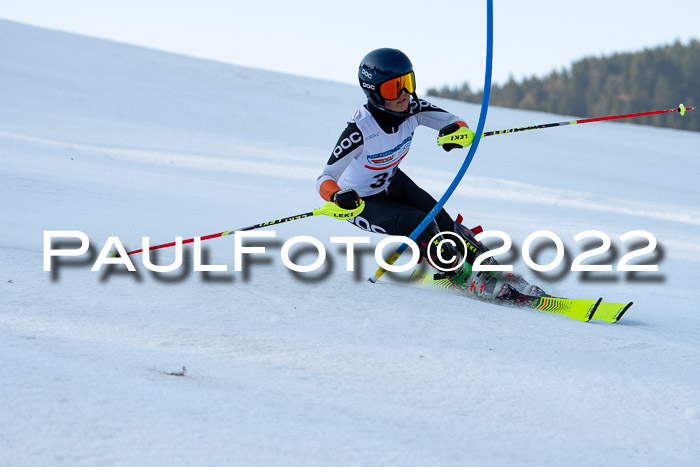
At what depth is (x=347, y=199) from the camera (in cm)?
318

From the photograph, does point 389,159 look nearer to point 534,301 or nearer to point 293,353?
point 534,301

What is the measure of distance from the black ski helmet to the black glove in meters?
0.53

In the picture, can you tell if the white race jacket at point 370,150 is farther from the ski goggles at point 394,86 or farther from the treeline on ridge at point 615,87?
Answer: the treeline on ridge at point 615,87

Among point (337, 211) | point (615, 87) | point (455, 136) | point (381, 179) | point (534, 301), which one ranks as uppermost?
point (615, 87)

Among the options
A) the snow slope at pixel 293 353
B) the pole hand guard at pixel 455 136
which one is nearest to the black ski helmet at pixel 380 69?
the pole hand guard at pixel 455 136

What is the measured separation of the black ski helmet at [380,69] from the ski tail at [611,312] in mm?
1340

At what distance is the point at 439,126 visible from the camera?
3.82 metres

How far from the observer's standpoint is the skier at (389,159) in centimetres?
340

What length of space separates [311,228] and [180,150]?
422 centimetres

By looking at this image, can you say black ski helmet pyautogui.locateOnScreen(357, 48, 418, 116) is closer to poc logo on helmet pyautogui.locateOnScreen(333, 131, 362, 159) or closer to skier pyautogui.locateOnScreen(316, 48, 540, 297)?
skier pyautogui.locateOnScreen(316, 48, 540, 297)

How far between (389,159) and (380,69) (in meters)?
0.47

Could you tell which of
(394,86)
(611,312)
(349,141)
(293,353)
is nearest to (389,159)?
(349,141)

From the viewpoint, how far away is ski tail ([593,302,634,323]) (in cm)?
317

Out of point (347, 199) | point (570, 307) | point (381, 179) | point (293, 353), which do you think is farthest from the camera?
point (381, 179)
